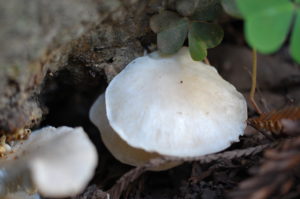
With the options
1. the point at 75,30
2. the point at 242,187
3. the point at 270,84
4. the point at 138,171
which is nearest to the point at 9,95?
the point at 75,30

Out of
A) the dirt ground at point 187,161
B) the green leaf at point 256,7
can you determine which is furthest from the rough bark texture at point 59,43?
the green leaf at point 256,7

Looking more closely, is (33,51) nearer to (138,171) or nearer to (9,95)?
(9,95)

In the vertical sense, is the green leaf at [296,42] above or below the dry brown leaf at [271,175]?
above

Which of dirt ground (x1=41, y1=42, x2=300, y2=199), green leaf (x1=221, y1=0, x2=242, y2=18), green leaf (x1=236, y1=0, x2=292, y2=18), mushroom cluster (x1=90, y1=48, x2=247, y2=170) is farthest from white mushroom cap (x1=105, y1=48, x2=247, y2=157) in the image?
green leaf (x1=236, y1=0, x2=292, y2=18)

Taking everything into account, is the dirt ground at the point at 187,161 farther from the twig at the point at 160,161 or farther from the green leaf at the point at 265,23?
the green leaf at the point at 265,23

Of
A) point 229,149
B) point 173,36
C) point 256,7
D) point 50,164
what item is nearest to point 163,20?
point 173,36
